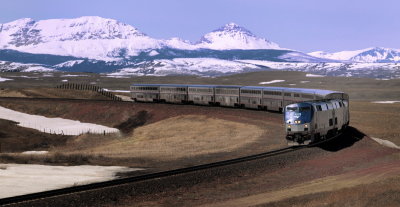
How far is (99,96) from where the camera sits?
128 meters

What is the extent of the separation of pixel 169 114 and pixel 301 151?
39.9 m

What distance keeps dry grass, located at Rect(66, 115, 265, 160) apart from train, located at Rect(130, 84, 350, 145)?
537 cm

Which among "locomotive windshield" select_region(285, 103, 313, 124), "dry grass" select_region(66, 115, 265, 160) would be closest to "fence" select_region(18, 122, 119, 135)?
"dry grass" select_region(66, 115, 265, 160)

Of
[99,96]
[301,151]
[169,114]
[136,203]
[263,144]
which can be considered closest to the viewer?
[136,203]

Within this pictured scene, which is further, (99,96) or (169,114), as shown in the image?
(99,96)

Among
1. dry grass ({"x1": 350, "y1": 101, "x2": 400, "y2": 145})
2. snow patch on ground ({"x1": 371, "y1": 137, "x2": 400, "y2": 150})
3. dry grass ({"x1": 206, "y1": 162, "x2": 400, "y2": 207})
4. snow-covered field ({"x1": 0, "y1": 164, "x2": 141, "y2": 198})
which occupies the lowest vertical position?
dry grass ({"x1": 350, "y1": 101, "x2": 400, "y2": 145})

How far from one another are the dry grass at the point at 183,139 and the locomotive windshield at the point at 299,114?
4856 mm

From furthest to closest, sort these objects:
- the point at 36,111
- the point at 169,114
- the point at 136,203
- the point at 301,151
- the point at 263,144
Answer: the point at 36,111
the point at 169,114
the point at 263,144
the point at 301,151
the point at 136,203

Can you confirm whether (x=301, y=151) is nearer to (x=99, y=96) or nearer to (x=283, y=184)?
(x=283, y=184)

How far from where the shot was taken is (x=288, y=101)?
66.2m

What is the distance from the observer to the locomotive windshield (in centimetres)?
4184

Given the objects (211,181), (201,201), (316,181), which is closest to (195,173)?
(211,181)

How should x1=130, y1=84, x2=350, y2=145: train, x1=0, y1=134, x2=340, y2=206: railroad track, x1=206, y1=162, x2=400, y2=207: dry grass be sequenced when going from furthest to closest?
1. x1=130, y1=84, x2=350, y2=145: train
2. x1=206, y1=162, x2=400, y2=207: dry grass
3. x1=0, y1=134, x2=340, y2=206: railroad track

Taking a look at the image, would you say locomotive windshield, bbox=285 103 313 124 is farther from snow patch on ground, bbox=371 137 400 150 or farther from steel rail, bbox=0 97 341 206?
snow patch on ground, bbox=371 137 400 150
